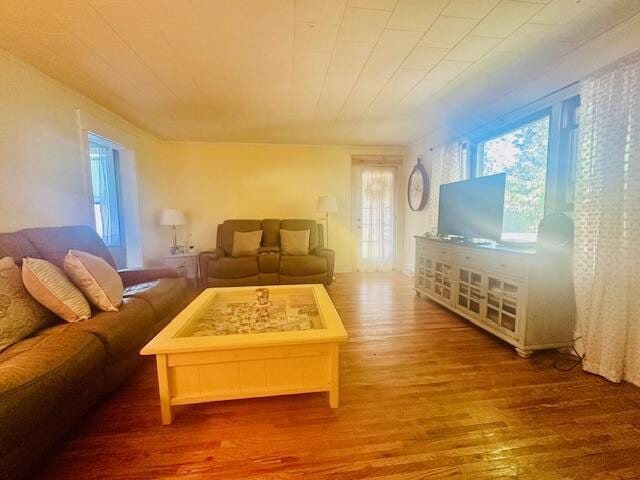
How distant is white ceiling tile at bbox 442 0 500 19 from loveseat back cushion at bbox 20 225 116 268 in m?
2.92

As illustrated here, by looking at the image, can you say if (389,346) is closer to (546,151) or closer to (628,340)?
(628,340)

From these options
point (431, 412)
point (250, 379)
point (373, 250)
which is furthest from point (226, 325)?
point (373, 250)

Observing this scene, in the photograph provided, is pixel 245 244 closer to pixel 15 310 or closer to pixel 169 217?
pixel 169 217

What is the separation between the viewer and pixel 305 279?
373cm

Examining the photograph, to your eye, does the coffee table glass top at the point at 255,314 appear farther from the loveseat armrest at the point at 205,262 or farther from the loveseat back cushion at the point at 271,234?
the loveseat back cushion at the point at 271,234

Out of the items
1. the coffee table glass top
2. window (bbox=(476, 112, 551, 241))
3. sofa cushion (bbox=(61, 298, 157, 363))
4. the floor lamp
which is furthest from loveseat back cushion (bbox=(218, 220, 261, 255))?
window (bbox=(476, 112, 551, 241))

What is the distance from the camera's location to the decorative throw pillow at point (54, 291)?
1443mm

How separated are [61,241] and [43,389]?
143 cm

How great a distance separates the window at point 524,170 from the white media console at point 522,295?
2.00 feet

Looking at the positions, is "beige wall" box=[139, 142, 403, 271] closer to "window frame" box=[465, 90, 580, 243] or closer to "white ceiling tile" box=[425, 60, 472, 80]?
"white ceiling tile" box=[425, 60, 472, 80]

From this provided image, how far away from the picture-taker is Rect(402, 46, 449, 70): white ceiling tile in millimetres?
1929

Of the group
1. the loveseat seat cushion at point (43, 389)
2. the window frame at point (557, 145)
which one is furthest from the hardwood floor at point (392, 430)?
the window frame at point (557, 145)

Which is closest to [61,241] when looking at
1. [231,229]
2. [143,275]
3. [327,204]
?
[143,275]

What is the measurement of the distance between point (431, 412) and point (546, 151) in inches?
91.8
